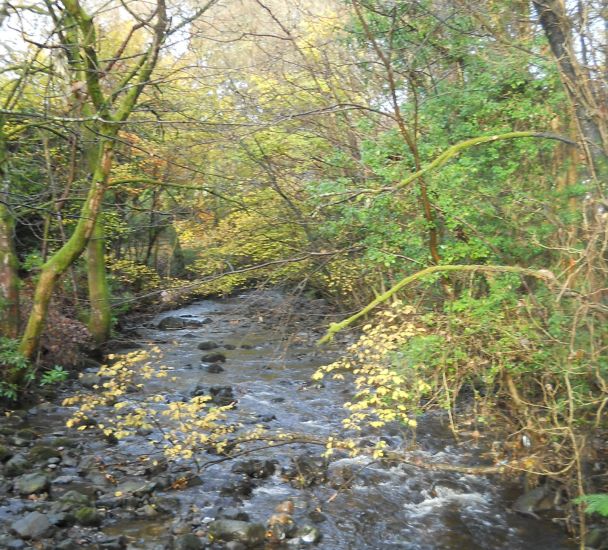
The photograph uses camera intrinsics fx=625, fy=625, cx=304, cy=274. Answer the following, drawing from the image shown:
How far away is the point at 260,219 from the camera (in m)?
16.6

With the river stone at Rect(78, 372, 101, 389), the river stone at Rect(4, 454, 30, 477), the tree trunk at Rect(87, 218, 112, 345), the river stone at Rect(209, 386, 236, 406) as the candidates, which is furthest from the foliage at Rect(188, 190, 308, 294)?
the river stone at Rect(4, 454, 30, 477)

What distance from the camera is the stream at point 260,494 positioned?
6.99m

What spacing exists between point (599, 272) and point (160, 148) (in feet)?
44.9

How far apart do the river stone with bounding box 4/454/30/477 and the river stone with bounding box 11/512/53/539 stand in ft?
5.25

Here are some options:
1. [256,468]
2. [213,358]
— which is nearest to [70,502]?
[256,468]

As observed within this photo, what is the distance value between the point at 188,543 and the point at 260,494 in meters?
1.61

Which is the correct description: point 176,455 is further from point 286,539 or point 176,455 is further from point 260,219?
point 260,219

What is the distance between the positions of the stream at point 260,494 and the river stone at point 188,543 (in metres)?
0.01

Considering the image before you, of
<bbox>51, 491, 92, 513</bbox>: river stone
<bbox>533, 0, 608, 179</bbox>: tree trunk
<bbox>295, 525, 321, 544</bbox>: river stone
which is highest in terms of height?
<bbox>533, 0, 608, 179</bbox>: tree trunk

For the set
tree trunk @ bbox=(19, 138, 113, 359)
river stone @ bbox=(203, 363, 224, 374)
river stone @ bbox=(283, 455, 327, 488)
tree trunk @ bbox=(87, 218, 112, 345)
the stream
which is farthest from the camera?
tree trunk @ bbox=(87, 218, 112, 345)

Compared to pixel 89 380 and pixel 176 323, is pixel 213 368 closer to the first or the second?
pixel 89 380

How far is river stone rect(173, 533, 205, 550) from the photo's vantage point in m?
6.63

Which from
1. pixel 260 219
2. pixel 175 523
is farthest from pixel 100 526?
pixel 260 219

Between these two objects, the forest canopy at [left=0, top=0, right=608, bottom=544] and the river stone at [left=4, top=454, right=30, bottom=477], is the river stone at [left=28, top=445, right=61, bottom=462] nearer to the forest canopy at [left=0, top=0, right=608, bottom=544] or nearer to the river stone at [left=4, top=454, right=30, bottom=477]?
the river stone at [left=4, top=454, right=30, bottom=477]
